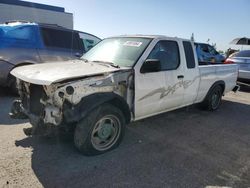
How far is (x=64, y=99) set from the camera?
3.45 metres

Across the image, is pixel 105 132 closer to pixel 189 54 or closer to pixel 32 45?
pixel 189 54

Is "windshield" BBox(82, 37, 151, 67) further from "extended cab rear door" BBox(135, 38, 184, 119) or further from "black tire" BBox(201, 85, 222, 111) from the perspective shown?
"black tire" BBox(201, 85, 222, 111)

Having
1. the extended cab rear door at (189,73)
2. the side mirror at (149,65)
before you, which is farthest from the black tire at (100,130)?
the extended cab rear door at (189,73)

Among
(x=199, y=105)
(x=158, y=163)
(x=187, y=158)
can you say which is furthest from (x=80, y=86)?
(x=199, y=105)

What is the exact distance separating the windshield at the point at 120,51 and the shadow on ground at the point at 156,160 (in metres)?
1.42

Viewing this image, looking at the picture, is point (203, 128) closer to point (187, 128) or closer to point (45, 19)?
point (187, 128)

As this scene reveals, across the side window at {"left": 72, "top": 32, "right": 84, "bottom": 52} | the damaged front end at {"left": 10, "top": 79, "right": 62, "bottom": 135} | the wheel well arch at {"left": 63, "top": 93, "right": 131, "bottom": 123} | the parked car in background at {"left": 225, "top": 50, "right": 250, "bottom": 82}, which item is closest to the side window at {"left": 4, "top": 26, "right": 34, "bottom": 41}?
the side window at {"left": 72, "top": 32, "right": 84, "bottom": 52}

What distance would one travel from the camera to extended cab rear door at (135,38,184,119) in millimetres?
4477

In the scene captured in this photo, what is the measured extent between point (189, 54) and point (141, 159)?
2748 millimetres

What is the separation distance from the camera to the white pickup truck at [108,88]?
3516 millimetres

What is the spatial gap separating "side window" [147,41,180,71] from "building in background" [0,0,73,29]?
24.4 m

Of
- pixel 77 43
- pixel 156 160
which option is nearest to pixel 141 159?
pixel 156 160

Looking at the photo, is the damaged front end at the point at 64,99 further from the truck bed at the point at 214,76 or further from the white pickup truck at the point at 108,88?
the truck bed at the point at 214,76

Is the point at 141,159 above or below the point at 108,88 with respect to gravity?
below
